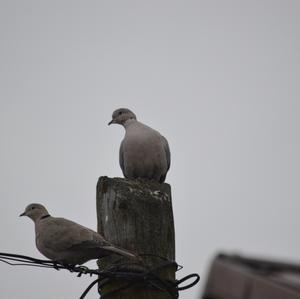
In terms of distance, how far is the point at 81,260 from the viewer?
15.6 ft

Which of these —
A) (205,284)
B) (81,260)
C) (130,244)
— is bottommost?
(81,260)

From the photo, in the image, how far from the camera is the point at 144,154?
7832 mm

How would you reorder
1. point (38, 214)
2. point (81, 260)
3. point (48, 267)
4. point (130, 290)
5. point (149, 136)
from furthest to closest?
point (149, 136), point (38, 214), point (81, 260), point (48, 267), point (130, 290)

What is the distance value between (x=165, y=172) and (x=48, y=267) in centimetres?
414

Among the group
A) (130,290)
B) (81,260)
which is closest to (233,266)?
(130,290)

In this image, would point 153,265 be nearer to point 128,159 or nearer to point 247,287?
point 247,287

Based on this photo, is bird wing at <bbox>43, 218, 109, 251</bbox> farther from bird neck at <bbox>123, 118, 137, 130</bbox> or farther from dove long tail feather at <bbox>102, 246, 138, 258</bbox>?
bird neck at <bbox>123, 118, 137, 130</bbox>

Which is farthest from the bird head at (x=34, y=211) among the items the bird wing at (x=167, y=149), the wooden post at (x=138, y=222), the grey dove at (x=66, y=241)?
the bird wing at (x=167, y=149)

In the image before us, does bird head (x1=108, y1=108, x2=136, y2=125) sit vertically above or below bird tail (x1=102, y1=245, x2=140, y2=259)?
above

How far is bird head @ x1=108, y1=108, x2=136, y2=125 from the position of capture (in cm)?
886

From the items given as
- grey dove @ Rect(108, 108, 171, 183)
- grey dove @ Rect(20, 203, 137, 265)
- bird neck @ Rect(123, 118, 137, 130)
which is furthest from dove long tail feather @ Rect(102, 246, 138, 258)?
bird neck @ Rect(123, 118, 137, 130)

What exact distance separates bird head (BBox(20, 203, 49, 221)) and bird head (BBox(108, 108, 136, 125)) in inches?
117

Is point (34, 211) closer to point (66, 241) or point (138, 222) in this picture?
point (66, 241)

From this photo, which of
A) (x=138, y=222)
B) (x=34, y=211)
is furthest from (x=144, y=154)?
(x=138, y=222)
